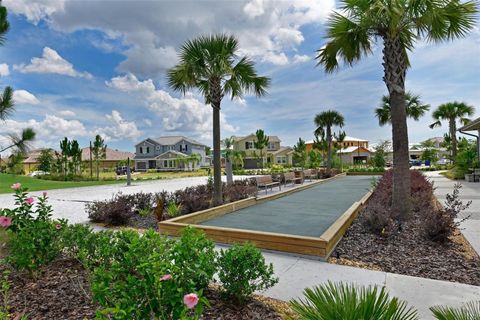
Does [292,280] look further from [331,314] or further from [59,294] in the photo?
[59,294]

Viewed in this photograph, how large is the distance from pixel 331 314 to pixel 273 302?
6.21 feet

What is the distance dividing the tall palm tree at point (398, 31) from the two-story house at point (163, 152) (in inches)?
1937

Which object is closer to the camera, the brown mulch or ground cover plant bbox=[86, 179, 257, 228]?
the brown mulch

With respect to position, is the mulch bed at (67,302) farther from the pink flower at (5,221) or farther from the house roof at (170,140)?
the house roof at (170,140)

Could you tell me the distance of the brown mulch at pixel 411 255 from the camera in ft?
13.1

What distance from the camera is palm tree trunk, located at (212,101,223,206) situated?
29.7 feet

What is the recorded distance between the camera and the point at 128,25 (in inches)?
400

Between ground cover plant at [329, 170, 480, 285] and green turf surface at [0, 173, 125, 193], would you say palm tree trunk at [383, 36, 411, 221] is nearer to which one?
ground cover plant at [329, 170, 480, 285]

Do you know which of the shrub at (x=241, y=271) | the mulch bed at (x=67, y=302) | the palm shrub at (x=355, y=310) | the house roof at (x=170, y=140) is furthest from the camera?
the house roof at (x=170, y=140)

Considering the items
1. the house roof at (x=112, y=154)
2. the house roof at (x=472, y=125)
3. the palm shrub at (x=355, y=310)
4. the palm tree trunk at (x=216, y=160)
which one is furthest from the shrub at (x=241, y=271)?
the house roof at (x=112, y=154)

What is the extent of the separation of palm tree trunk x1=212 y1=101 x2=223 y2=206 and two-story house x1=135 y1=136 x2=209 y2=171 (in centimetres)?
4611

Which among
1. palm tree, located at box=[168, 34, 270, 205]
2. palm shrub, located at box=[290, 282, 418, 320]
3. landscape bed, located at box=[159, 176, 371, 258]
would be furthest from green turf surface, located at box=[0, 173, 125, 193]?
palm shrub, located at box=[290, 282, 418, 320]

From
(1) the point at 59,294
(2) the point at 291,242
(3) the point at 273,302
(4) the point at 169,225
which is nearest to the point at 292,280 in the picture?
(3) the point at 273,302

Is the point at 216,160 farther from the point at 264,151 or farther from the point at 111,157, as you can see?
the point at 111,157
